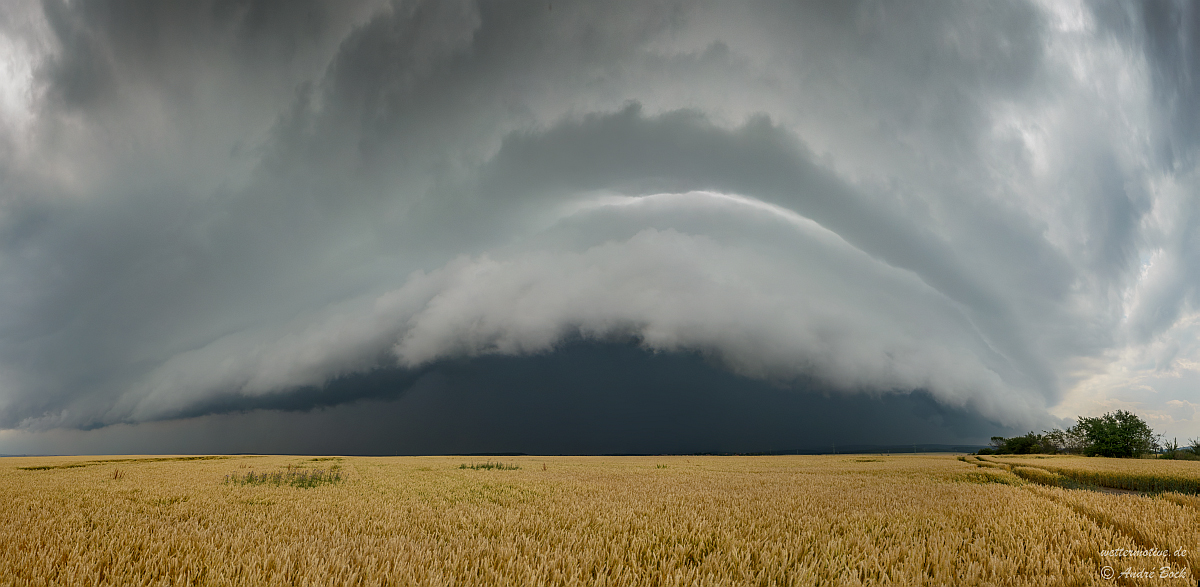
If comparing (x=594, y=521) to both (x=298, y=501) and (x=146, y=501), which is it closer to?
(x=298, y=501)

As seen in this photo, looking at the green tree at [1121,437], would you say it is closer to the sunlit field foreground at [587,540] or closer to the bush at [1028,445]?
the bush at [1028,445]

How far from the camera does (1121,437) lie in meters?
96.6

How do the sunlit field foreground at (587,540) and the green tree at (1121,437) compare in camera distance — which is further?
the green tree at (1121,437)

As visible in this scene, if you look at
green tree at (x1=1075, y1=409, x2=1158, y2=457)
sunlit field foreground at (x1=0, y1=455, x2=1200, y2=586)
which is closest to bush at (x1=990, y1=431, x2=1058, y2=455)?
green tree at (x1=1075, y1=409, x2=1158, y2=457)

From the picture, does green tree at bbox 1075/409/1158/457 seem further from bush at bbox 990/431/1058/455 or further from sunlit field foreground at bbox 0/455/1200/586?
sunlit field foreground at bbox 0/455/1200/586

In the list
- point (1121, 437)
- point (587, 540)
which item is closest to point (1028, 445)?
point (1121, 437)

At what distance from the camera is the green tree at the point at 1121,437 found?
314 feet

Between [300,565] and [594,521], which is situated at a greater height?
[300,565]

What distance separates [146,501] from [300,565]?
12.8m

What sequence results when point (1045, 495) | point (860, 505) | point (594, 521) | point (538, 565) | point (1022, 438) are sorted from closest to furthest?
point (538, 565) → point (594, 521) → point (860, 505) → point (1045, 495) → point (1022, 438)

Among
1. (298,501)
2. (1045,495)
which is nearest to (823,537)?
(298,501)

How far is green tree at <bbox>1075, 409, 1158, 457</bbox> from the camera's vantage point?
9562 cm

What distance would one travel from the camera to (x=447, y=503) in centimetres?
1423

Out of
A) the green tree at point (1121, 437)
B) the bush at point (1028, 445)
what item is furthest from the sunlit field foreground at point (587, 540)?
the bush at point (1028, 445)
